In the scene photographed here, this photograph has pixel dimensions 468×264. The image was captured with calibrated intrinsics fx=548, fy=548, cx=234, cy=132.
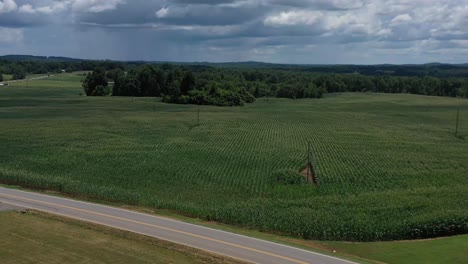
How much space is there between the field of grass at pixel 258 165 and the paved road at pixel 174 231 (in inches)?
161

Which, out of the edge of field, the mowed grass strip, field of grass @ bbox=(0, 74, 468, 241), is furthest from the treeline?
the mowed grass strip

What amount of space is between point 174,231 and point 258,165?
33.4m

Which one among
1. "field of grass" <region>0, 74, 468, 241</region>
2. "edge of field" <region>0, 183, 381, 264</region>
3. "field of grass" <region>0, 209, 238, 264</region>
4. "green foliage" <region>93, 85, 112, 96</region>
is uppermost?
"field of grass" <region>0, 209, 238, 264</region>

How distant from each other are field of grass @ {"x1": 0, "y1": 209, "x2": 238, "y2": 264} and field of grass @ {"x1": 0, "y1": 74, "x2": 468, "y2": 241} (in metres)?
9.45

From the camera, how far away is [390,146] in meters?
85.0

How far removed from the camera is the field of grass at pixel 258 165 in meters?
41.7

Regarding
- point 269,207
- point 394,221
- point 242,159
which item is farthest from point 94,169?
point 394,221

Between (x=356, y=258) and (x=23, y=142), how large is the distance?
201 ft

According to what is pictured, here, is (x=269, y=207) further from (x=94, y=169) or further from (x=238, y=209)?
(x=94, y=169)

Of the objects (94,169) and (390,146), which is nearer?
(94,169)

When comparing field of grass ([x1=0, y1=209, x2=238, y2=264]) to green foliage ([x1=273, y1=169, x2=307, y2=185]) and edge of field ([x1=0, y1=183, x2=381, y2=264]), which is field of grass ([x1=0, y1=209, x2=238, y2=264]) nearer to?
edge of field ([x1=0, y1=183, x2=381, y2=264])

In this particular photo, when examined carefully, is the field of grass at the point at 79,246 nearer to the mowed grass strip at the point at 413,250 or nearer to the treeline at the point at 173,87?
the mowed grass strip at the point at 413,250

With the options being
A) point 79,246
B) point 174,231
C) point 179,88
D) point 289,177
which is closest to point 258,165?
point 289,177

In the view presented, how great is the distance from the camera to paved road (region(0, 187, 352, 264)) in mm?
30203
